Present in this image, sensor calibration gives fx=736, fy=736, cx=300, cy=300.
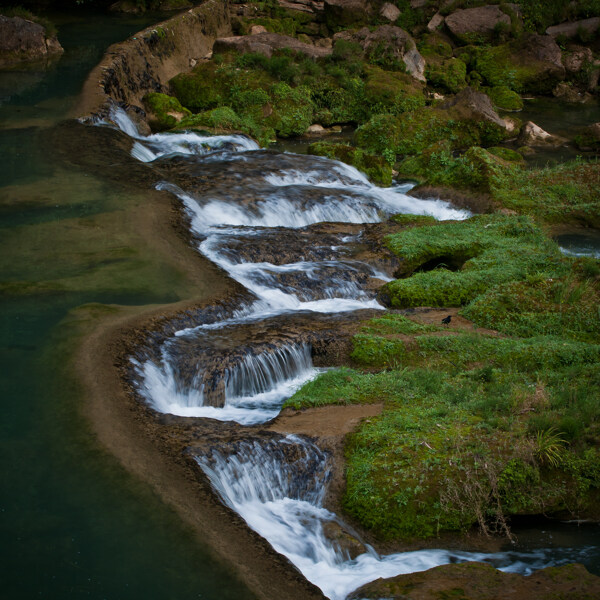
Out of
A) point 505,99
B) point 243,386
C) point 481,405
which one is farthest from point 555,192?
point 505,99

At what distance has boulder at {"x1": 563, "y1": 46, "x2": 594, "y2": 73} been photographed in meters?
30.7

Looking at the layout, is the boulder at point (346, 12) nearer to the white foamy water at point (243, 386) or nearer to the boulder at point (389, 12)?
the boulder at point (389, 12)

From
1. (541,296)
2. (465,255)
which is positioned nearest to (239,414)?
(541,296)

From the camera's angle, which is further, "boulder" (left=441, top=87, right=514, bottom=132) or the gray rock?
the gray rock

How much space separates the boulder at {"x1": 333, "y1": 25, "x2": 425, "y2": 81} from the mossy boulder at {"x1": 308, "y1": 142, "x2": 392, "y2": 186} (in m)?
9.25

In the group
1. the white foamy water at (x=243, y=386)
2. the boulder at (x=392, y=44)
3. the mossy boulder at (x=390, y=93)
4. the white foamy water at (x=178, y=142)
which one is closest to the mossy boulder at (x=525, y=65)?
the boulder at (x=392, y=44)

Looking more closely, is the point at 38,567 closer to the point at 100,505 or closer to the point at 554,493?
the point at 100,505

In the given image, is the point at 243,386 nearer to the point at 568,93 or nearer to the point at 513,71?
the point at 513,71

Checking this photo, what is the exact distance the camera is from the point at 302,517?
25.2 ft

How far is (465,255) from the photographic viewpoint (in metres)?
14.4

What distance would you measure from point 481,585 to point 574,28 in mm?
32246

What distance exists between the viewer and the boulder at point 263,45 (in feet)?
85.4

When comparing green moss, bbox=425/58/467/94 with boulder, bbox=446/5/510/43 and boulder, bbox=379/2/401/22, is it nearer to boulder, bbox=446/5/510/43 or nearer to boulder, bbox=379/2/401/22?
boulder, bbox=446/5/510/43

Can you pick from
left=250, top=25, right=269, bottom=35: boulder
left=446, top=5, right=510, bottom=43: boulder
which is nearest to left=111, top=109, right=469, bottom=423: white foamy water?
left=250, top=25, right=269, bottom=35: boulder
